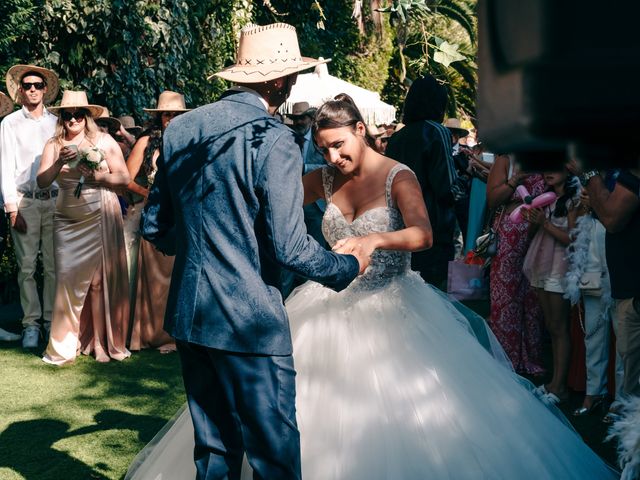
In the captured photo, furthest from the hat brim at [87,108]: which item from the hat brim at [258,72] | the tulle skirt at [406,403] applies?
the hat brim at [258,72]

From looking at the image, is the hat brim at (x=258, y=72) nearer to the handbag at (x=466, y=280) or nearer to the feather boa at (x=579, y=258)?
the feather boa at (x=579, y=258)

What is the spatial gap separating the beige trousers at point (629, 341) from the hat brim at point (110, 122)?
5.94 metres

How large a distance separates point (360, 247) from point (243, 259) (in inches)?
33.5

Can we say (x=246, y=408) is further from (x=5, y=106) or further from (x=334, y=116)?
(x=5, y=106)

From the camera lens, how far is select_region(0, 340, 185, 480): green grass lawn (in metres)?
4.68

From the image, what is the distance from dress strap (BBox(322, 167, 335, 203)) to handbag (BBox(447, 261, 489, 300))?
306 cm

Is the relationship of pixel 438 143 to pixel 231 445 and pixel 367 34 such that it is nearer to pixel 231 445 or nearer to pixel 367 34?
pixel 231 445

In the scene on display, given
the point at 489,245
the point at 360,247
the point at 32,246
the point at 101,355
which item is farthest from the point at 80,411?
the point at 489,245

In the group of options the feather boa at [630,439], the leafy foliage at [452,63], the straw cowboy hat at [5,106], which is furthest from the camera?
the leafy foliage at [452,63]

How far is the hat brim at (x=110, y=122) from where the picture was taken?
881 centimetres

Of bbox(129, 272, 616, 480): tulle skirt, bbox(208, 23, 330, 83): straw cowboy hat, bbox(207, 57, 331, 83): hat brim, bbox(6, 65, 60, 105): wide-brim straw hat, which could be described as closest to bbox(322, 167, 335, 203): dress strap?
bbox(129, 272, 616, 480): tulle skirt

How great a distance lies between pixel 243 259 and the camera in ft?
9.77

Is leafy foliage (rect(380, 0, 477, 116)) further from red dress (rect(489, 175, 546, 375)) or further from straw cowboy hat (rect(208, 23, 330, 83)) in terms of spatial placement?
straw cowboy hat (rect(208, 23, 330, 83))

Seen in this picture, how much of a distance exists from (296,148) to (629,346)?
2.73 metres
